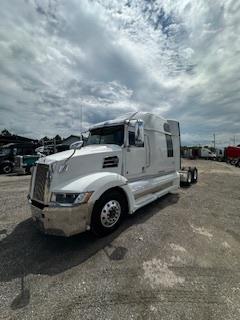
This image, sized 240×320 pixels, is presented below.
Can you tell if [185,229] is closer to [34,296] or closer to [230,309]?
[230,309]

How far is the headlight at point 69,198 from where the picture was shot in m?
3.26

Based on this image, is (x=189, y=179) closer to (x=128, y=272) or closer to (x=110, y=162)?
(x=110, y=162)

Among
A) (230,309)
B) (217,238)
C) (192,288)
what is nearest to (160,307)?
(192,288)

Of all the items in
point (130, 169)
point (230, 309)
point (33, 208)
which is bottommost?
point (230, 309)

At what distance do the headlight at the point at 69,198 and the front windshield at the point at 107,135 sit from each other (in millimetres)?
1892

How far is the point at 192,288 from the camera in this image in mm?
2523

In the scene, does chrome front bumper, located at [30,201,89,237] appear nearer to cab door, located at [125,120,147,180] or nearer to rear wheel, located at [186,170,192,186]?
cab door, located at [125,120,147,180]

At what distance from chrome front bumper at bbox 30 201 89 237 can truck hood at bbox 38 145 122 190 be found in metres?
0.46

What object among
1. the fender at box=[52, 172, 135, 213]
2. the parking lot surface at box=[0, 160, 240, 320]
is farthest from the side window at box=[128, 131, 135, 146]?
the parking lot surface at box=[0, 160, 240, 320]

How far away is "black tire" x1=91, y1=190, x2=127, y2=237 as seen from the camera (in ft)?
11.9

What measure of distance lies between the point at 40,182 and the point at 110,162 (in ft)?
5.07

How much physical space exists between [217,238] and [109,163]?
2.79 metres

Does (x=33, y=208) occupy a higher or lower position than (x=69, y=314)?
higher

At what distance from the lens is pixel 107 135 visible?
512 centimetres
